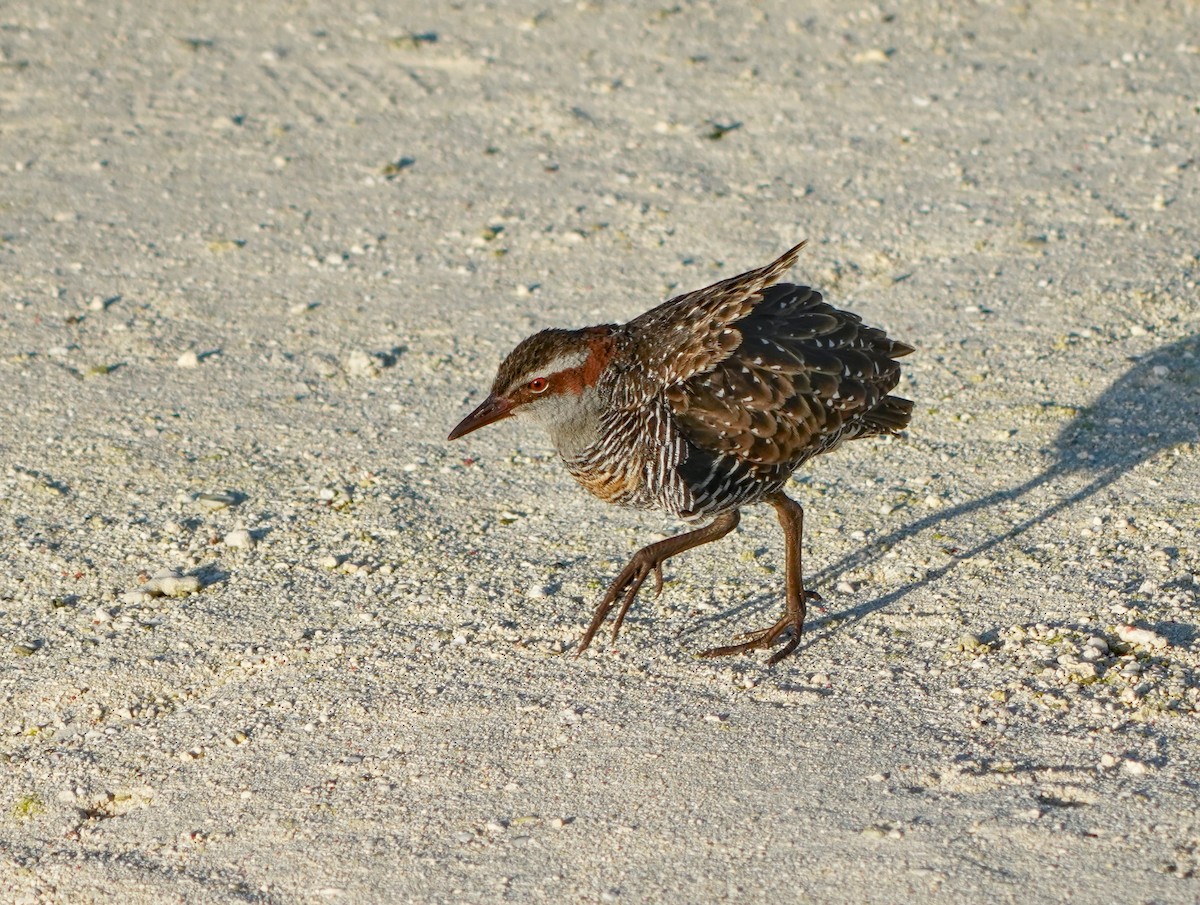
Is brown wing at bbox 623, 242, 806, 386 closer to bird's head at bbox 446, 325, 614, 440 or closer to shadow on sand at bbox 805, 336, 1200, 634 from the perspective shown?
bird's head at bbox 446, 325, 614, 440

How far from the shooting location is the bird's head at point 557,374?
20.1ft

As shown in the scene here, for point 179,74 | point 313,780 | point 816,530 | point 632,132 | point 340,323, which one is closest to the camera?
point 313,780

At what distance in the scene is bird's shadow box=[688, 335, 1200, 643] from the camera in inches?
269

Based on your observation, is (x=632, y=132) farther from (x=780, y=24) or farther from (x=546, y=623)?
(x=546, y=623)

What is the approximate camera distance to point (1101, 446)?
7699 mm

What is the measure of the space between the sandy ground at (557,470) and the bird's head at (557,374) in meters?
0.90

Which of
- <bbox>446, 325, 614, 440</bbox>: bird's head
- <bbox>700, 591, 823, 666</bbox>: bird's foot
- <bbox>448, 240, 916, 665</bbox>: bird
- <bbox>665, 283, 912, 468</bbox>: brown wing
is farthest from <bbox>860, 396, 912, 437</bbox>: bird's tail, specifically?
<bbox>446, 325, 614, 440</bbox>: bird's head

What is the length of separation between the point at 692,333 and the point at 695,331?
0.01 m

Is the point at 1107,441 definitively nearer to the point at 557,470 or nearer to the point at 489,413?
the point at 557,470

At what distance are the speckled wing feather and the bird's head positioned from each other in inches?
5.5

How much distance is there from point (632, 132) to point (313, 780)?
706 cm

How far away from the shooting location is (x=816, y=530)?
7184 mm

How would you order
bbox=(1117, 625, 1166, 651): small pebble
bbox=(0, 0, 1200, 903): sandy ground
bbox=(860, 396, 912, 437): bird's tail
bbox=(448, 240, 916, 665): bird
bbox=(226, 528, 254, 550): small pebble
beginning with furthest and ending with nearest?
bbox=(226, 528, 254, 550): small pebble < bbox=(860, 396, 912, 437): bird's tail < bbox=(448, 240, 916, 665): bird < bbox=(1117, 625, 1166, 651): small pebble < bbox=(0, 0, 1200, 903): sandy ground

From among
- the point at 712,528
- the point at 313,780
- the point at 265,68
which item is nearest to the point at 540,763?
the point at 313,780
